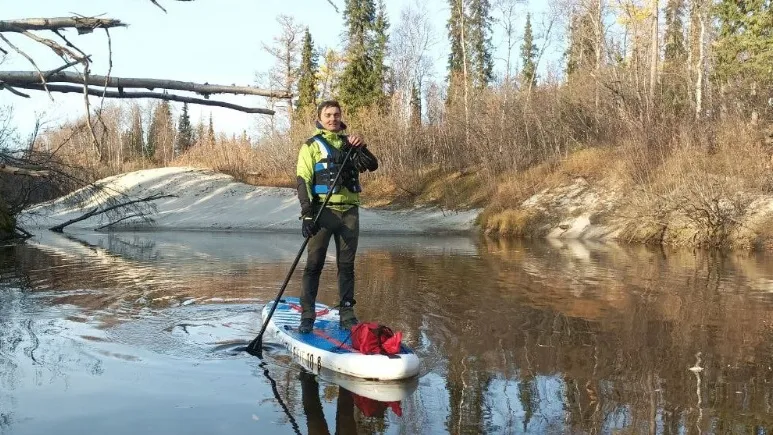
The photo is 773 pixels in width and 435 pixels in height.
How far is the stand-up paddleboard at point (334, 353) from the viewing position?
197 inches

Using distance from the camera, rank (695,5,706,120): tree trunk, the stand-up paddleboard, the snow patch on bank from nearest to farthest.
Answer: the stand-up paddleboard < (695,5,706,120): tree trunk < the snow patch on bank

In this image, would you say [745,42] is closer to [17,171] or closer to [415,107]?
[415,107]

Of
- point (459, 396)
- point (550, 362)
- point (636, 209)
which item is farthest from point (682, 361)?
point (636, 209)

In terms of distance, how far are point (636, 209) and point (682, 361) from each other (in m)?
18.2

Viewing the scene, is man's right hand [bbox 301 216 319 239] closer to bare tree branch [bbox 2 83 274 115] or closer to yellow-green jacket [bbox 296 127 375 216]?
yellow-green jacket [bbox 296 127 375 216]

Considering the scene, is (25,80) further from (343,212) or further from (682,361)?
(682,361)

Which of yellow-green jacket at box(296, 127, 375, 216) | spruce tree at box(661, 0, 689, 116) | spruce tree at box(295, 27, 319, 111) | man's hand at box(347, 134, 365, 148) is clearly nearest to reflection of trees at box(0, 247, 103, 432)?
yellow-green jacket at box(296, 127, 375, 216)

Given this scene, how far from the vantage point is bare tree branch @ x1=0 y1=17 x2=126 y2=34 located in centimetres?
356

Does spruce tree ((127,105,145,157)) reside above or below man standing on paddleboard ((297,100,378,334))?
above

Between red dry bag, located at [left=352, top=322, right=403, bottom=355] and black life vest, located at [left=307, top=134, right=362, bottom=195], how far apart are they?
4.65 feet

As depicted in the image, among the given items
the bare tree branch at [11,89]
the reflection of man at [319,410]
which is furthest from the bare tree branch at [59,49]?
the reflection of man at [319,410]

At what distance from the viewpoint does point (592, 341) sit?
21.2 ft

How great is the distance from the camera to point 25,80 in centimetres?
395

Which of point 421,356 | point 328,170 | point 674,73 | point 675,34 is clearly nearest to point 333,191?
point 328,170
